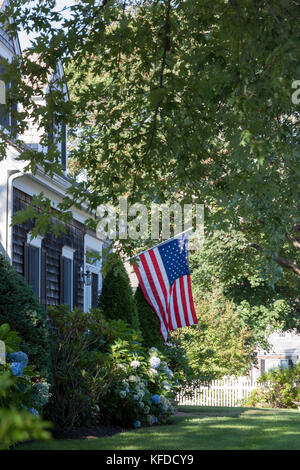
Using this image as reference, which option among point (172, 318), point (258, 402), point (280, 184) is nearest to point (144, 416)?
point (172, 318)

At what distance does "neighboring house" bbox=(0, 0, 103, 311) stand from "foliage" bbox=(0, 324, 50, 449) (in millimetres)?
4525

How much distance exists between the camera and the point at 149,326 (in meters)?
14.8

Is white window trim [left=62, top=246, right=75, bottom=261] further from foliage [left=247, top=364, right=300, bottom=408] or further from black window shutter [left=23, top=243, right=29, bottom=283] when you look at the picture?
foliage [left=247, top=364, right=300, bottom=408]

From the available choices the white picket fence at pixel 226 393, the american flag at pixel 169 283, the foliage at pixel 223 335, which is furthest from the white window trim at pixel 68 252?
the white picket fence at pixel 226 393

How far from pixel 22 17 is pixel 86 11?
2.71 feet

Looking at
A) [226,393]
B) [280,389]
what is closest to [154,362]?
[280,389]

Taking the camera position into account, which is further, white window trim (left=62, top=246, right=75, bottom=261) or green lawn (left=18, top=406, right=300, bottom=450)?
white window trim (left=62, top=246, right=75, bottom=261)

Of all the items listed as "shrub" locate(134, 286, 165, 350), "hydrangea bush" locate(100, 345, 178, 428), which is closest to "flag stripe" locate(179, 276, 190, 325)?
"hydrangea bush" locate(100, 345, 178, 428)

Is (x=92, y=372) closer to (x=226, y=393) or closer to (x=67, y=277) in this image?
(x=67, y=277)

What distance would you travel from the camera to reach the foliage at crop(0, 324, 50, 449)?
5.48ft

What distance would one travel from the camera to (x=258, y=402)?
2059cm

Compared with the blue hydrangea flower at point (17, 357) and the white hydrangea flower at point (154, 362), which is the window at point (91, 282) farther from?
the blue hydrangea flower at point (17, 357)

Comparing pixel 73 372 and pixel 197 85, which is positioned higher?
pixel 197 85

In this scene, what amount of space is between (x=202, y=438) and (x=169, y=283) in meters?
4.19
